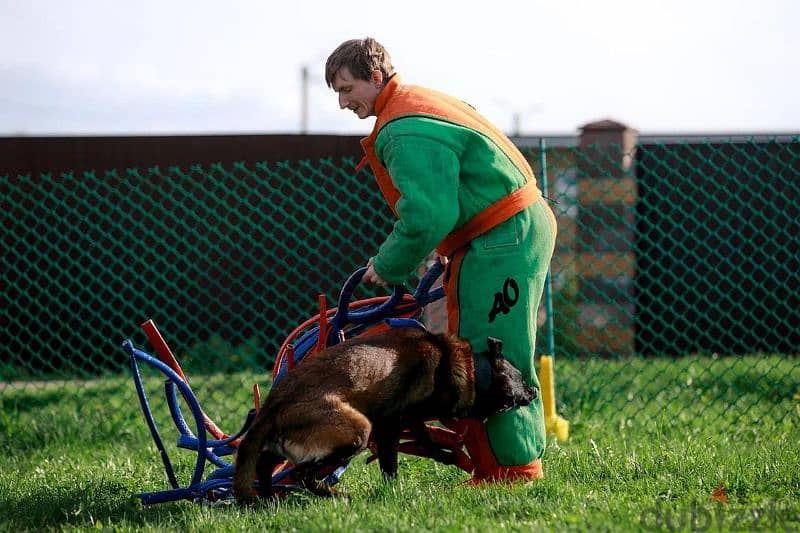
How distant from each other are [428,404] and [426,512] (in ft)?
1.34

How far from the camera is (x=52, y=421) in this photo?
5.70 metres

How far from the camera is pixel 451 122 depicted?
11.4 ft

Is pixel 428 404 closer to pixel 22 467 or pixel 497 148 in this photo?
pixel 497 148

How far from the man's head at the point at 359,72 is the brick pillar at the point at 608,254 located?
4.04 m

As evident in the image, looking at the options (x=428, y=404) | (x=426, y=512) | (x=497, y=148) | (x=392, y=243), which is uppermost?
(x=497, y=148)

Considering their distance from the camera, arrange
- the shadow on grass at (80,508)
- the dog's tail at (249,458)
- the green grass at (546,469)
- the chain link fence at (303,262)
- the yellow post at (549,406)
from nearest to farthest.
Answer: the green grass at (546,469) → the dog's tail at (249,458) → the shadow on grass at (80,508) → the yellow post at (549,406) → the chain link fence at (303,262)

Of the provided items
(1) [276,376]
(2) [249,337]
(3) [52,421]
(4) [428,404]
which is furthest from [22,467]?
(2) [249,337]

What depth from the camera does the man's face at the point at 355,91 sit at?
3598 millimetres

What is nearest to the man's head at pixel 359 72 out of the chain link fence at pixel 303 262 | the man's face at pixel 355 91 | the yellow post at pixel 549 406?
the man's face at pixel 355 91

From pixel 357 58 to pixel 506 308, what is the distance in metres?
1.06

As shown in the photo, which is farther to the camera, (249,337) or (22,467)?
(249,337)

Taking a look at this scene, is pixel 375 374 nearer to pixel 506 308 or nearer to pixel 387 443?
pixel 387 443

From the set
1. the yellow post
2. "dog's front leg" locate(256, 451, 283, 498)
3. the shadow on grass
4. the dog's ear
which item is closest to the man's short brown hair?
the dog's ear

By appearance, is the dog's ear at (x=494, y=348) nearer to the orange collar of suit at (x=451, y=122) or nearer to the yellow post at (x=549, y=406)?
the orange collar of suit at (x=451, y=122)
